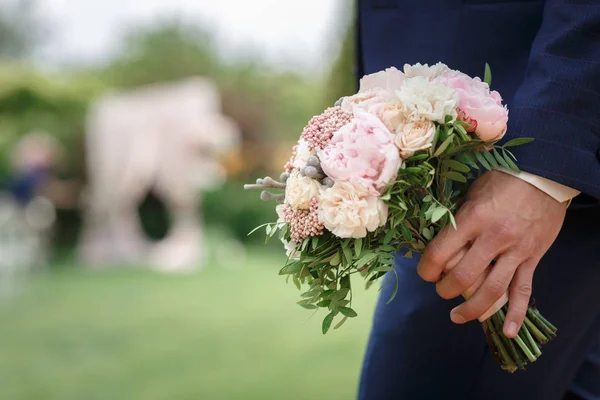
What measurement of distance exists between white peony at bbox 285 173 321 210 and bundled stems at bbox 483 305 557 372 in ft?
1.27

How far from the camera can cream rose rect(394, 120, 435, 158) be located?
3.63 ft

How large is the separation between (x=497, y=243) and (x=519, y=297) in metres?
0.11

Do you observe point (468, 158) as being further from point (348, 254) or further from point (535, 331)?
point (535, 331)

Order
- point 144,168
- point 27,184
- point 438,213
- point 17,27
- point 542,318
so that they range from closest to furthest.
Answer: point 438,213 < point 542,318 < point 27,184 < point 144,168 < point 17,27

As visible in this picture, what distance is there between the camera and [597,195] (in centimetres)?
117

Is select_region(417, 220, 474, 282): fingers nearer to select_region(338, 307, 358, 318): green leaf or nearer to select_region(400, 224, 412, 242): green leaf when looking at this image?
select_region(400, 224, 412, 242): green leaf

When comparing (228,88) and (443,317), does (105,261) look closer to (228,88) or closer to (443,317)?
(228,88)

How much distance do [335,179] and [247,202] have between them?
27.8ft

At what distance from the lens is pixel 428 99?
1.13m

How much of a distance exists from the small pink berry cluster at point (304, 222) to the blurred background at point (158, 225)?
8.85ft

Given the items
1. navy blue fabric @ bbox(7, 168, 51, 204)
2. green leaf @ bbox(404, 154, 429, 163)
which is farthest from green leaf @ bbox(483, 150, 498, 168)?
navy blue fabric @ bbox(7, 168, 51, 204)

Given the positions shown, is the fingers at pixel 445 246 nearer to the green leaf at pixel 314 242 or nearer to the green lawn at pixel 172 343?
the green leaf at pixel 314 242

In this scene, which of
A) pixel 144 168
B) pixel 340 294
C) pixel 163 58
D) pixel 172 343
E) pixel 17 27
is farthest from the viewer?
pixel 17 27

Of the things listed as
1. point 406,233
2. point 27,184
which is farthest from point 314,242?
point 27,184
